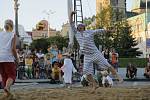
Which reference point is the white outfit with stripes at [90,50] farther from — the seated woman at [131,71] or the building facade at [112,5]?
the building facade at [112,5]

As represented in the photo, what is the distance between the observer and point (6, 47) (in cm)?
1096

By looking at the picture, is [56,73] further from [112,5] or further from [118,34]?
[112,5]

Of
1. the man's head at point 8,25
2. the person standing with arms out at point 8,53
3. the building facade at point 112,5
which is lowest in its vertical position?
the person standing with arms out at point 8,53

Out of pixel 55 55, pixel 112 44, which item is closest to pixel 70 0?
pixel 55 55

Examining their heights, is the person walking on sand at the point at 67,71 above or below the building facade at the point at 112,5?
below

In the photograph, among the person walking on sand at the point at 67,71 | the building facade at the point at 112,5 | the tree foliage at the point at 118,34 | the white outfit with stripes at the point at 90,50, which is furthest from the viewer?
the building facade at the point at 112,5

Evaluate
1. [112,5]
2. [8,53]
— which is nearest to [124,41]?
[112,5]

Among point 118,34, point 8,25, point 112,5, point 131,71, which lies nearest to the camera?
point 8,25

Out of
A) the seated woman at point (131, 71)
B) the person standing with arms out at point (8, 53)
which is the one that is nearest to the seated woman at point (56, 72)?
the seated woman at point (131, 71)

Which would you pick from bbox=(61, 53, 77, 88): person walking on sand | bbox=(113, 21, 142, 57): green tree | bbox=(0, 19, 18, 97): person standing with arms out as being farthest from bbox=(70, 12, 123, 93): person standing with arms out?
bbox=(113, 21, 142, 57): green tree

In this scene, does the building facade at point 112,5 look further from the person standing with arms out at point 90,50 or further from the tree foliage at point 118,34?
the person standing with arms out at point 90,50

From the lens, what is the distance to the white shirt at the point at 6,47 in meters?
10.9

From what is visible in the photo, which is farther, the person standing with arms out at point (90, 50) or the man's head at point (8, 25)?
the person standing with arms out at point (90, 50)

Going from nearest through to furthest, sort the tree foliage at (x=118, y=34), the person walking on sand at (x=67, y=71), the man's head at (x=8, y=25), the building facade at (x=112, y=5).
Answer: the man's head at (x=8, y=25)
the person walking on sand at (x=67, y=71)
the tree foliage at (x=118, y=34)
the building facade at (x=112, y=5)
